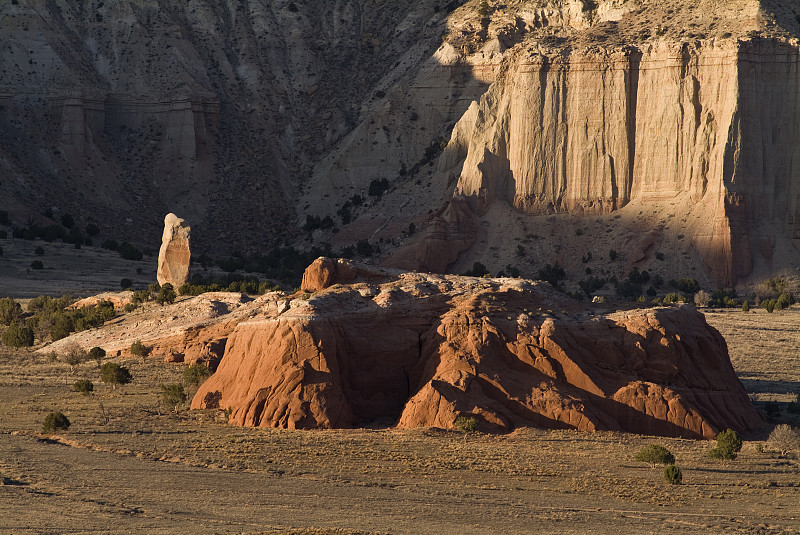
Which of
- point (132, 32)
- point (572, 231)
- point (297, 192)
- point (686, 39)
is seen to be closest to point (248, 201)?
point (297, 192)

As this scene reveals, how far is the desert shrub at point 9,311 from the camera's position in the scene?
5597 cm

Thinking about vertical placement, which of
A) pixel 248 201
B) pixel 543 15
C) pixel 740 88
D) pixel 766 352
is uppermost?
pixel 543 15

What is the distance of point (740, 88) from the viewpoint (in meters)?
76.4

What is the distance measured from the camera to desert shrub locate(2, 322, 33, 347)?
5062cm

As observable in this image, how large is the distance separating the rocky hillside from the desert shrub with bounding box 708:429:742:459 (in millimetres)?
40437

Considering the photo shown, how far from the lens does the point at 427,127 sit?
9331 cm

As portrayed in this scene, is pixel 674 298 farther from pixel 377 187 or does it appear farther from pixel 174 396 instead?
pixel 174 396

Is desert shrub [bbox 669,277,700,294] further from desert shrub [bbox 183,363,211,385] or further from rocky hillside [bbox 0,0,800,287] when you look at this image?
desert shrub [bbox 183,363,211,385]

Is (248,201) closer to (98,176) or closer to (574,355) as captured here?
(98,176)

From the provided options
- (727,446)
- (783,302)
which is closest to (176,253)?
(727,446)

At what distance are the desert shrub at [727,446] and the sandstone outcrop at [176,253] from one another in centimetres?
2742

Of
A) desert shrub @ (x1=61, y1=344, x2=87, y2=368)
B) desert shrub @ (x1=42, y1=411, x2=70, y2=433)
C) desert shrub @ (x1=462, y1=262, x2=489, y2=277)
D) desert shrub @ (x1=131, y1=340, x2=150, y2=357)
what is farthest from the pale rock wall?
desert shrub @ (x1=42, y1=411, x2=70, y2=433)

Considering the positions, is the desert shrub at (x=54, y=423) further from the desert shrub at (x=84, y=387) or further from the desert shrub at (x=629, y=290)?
the desert shrub at (x=629, y=290)

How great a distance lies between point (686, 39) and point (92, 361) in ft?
147
